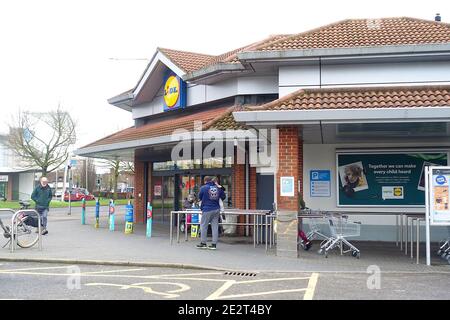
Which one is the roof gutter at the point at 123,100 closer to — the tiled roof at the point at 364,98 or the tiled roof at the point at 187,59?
the tiled roof at the point at 187,59

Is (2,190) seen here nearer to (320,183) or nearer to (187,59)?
(187,59)

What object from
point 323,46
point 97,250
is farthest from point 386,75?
point 97,250

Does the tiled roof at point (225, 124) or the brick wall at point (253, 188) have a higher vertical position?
the tiled roof at point (225, 124)

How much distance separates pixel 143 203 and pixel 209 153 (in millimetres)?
5274

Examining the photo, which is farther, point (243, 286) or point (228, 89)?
point (228, 89)

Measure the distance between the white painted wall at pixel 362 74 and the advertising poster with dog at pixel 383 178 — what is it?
2.35 meters

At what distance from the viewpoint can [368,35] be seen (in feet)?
44.4

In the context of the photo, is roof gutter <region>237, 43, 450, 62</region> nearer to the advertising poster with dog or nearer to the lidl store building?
the lidl store building

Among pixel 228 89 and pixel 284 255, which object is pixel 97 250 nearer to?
pixel 284 255

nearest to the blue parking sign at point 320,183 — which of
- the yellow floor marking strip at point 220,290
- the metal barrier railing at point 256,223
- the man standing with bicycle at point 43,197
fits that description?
the metal barrier railing at point 256,223

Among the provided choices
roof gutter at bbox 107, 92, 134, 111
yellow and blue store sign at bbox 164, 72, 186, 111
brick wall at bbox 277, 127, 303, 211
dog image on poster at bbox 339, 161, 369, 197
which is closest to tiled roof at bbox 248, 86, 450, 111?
brick wall at bbox 277, 127, 303, 211

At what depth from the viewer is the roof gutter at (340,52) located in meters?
11.5

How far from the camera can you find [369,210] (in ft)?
44.6

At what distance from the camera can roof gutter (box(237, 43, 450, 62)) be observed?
1153cm
